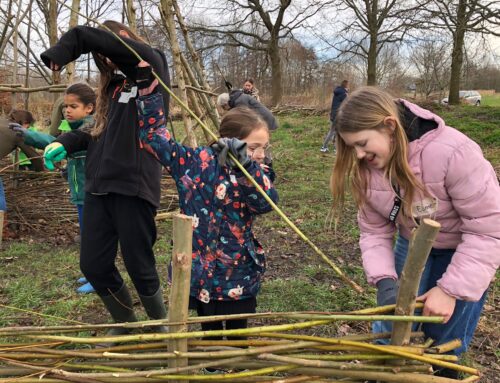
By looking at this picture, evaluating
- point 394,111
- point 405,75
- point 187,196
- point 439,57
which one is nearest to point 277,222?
point 187,196

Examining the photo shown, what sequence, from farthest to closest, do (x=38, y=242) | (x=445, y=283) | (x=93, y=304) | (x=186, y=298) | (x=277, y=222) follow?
(x=277, y=222), (x=38, y=242), (x=93, y=304), (x=445, y=283), (x=186, y=298)

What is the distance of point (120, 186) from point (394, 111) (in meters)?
1.24

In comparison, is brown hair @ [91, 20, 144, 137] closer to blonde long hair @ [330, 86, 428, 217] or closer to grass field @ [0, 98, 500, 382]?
grass field @ [0, 98, 500, 382]

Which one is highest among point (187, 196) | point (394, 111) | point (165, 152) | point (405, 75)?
point (405, 75)

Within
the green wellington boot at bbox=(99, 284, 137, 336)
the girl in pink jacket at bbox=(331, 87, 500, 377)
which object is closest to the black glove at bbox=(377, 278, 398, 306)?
the girl in pink jacket at bbox=(331, 87, 500, 377)

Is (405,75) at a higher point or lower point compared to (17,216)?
higher

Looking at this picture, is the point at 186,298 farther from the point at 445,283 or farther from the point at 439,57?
the point at 439,57

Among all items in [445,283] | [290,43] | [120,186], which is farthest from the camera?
[290,43]

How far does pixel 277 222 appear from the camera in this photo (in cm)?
496

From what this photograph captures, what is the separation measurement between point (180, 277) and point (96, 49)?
1.00 m

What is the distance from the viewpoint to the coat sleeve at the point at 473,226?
1.42 metres

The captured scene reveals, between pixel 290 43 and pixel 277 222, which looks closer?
Result: pixel 277 222

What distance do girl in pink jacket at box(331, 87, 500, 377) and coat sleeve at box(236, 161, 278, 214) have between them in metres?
0.31

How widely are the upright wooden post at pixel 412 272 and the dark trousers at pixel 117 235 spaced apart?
1280 mm
